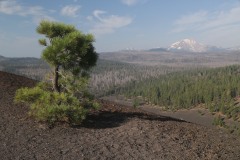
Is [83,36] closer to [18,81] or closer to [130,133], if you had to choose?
[130,133]

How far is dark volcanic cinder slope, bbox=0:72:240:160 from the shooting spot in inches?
614

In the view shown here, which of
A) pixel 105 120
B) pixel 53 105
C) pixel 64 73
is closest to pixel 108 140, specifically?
pixel 53 105

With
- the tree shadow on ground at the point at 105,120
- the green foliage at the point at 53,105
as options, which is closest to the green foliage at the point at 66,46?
the green foliage at the point at 53,105

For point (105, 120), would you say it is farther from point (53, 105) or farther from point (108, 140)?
point (53, 105)

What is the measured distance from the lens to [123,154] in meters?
15.8

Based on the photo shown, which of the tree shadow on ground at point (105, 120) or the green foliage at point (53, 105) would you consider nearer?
the green foliage at point (53, 105)

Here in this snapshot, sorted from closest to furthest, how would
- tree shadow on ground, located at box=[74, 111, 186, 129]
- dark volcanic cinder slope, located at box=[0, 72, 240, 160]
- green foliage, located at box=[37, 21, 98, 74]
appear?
dark volcanic cinder slope, located at box=[0, 72, 240, 160] → green foliage, located at box=[37, 21, 98, 74] → tree shadow on ground, located at box=[74, 111, 186, 129]

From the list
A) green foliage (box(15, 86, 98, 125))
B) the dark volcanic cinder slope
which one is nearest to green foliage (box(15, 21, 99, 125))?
green foliage (box(15, 86, 98, 125))

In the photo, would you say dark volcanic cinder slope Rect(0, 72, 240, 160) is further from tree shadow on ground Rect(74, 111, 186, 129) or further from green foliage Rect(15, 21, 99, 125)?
green foliage Rect(15, 21, 99, 125)

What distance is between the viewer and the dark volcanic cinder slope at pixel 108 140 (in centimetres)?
1559

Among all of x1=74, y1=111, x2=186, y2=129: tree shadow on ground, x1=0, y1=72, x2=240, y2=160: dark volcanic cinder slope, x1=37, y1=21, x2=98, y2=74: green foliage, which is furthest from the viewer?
x1=74, y1=111, x2=186, y2=129: tree shadow on ground

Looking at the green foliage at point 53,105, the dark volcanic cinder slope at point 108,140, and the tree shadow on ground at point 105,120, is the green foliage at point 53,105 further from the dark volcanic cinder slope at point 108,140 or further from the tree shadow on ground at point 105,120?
the tree shadow on ground at point 105,120

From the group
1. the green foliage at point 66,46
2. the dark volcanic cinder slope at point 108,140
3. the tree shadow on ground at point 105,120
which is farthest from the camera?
the tree shadow on ground at point 105,120

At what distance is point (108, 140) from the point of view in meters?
17.5
